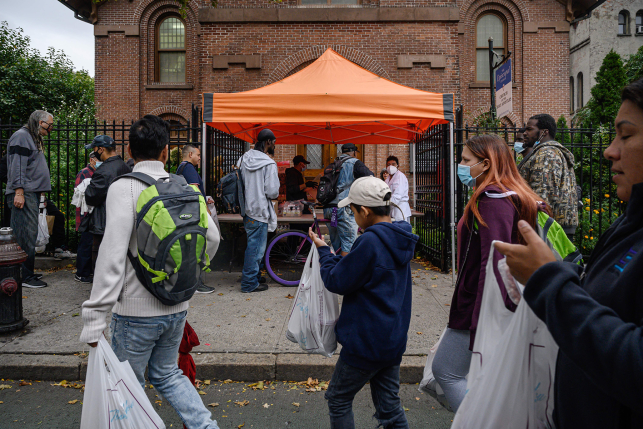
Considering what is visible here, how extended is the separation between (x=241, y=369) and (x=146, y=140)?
7.81 feet

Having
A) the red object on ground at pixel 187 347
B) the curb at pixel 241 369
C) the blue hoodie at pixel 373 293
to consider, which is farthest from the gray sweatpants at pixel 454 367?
the curb at pixel 241 369

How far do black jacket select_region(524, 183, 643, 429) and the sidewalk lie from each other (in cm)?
293

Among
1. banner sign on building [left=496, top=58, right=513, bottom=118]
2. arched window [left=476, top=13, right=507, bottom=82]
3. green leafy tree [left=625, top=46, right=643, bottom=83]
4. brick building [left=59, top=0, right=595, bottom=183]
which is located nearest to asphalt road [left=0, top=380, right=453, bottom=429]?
banner sign on building [left=496, top=58, right=513, bottom=118]

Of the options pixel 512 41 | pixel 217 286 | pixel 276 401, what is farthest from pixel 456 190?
pixel 512 41

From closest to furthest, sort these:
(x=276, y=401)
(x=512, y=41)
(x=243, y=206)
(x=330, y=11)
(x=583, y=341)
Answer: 1. (x=583, y=341)
2. (x=276, y=401)
3. (x=243, y=206)
4. (x=330, y=11)
5. (x=512, y=41)

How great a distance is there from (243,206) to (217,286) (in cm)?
130

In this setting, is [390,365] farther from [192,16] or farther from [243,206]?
[192,16]

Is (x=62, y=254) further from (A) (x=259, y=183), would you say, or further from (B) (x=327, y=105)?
(B) (x=327, y=105)

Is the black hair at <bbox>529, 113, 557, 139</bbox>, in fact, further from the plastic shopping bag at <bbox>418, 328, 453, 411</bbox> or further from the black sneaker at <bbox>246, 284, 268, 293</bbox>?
the black sneaker at <bbox>246, 284, 268, 293</bbox>

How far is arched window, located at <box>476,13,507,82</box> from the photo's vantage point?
17.5 metres

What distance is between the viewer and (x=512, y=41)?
56.6 feet

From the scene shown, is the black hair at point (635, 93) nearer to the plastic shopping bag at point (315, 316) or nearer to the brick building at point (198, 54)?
the plastic shopping bag at point (315, 316)

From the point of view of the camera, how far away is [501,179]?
2518 millimetres

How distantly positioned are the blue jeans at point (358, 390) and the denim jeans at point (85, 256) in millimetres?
5757
